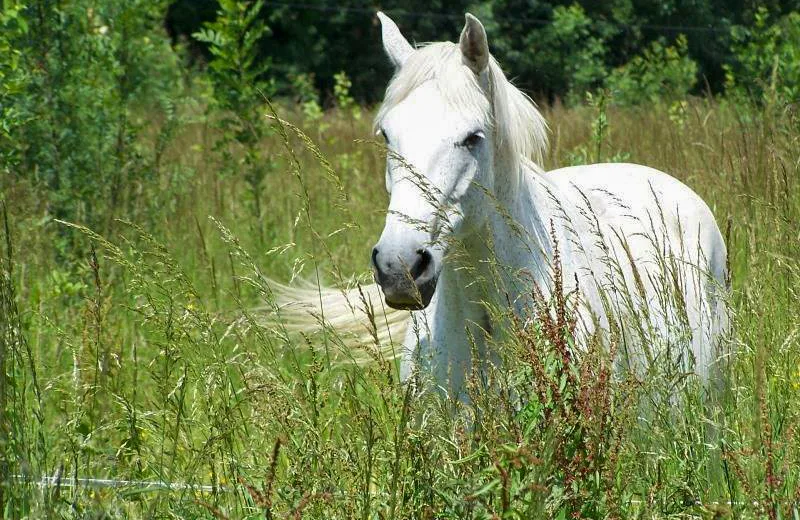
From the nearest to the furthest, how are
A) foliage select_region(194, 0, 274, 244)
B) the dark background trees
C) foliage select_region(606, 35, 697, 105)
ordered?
foliage select_region(194, 0, 274, 244) → foliage select_region(606, 35, 697, 105) → the dark background trees

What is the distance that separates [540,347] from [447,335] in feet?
3.17

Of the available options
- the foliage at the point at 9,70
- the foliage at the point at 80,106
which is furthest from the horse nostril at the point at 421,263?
the foliage at the point at 80,106

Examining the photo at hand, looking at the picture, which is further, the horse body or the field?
the horse body

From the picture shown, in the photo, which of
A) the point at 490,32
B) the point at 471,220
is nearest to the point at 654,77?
the point at 471,220

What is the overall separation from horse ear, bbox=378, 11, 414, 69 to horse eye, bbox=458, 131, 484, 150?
58 cm

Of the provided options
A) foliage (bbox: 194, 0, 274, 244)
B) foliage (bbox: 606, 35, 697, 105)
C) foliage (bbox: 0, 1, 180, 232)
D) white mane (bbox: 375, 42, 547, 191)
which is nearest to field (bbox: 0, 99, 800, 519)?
white mane (bbox: 375, 42, 547, 191)

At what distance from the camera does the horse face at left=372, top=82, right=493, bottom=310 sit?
8.73ft

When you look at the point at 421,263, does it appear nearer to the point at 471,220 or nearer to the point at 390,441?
the point at 471,220

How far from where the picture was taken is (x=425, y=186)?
2.56m

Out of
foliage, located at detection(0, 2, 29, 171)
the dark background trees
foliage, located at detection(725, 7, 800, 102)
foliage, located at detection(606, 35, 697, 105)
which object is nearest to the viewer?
foliage, located at detection(0, 2, 29, 171)

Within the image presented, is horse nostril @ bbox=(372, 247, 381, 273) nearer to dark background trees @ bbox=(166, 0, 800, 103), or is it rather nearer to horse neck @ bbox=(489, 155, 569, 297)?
horse neck @ bbox=(489, 155, 569, 297)

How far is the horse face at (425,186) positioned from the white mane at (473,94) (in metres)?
0.05

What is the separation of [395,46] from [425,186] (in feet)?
3.99

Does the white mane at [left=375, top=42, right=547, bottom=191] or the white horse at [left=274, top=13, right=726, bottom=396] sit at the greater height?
the white mane at [left=375, top=42, right=547, bottom=191]
